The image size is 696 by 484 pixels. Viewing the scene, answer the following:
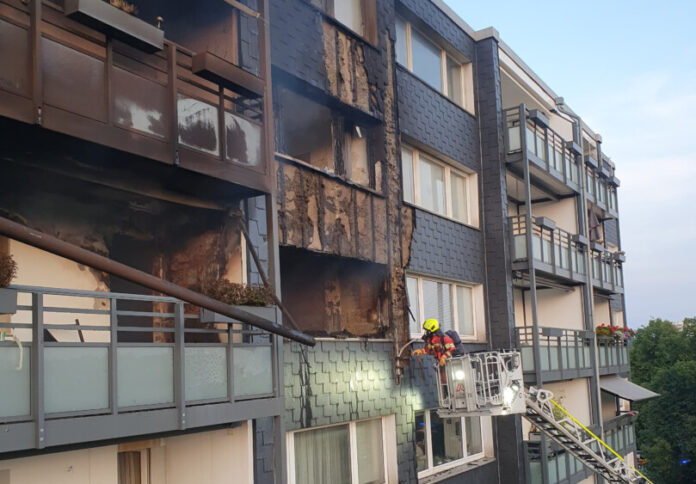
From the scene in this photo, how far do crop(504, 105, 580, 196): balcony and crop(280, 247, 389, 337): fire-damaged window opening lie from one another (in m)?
8.32

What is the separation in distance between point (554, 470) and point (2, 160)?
1860 cm

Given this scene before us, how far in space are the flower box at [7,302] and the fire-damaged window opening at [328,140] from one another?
800 centimetres

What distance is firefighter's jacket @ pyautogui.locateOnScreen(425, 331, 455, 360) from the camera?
15.9 metres

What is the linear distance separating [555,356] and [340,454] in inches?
446

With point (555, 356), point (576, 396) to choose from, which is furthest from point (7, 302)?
point (576, 396)

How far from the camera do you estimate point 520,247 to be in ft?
74.2

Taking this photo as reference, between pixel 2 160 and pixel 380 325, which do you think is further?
pixel 380 325

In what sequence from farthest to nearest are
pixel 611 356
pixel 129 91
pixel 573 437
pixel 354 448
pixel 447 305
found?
pixel 611 356 → pixel 447 305 → pixel 573 437 → pixel 354 448 → pixel 129 91

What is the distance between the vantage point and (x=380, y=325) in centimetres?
1642

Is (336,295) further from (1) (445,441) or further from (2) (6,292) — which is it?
(2) (6,292)

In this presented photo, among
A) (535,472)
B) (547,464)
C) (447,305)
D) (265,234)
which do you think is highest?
(265,234)

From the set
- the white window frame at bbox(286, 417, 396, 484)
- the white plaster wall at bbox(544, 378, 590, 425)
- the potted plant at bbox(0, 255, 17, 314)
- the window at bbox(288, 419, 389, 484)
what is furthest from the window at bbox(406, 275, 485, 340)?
the potted plant at bbox(0, 255, 17, 314)

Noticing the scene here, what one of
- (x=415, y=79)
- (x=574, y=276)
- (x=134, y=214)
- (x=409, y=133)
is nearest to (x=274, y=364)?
(x=134, y=214)

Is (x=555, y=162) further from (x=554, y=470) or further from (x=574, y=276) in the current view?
(x=554, y=470)
